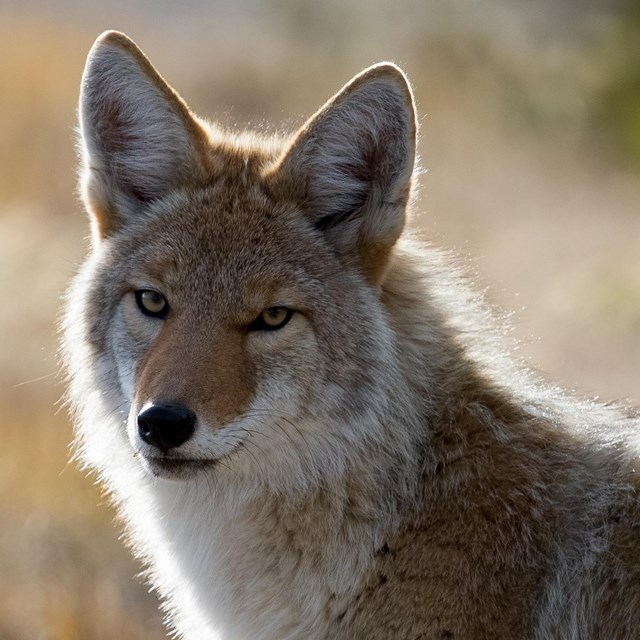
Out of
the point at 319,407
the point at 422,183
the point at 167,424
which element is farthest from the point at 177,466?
the point at 422,183

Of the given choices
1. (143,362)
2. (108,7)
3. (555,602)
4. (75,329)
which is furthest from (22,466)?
(108,7)

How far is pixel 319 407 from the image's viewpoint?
4.36m

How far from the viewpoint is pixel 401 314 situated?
461cm

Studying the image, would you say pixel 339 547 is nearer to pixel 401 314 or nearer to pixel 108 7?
pixel 401 314

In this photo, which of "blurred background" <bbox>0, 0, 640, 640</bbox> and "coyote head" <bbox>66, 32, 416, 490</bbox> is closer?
"coyote head" <bbox>66, 32, 416, 490</bbox>

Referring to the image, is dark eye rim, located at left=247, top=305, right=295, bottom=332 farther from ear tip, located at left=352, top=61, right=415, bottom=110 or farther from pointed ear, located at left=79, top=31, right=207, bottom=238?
ear tip, located at left=352, top=61, right=415, bottom=110

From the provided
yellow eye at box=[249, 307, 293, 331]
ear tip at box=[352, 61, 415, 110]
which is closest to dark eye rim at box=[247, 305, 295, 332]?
yellow eye at box=[249, 307, 293, 331]

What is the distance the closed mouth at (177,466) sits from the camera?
412 cm

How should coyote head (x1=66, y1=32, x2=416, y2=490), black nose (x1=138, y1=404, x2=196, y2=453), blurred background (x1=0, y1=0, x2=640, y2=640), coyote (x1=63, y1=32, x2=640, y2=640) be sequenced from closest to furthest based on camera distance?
1. black nose (x1=138, y1=404, x2=196, y2=453)
2. coyote (x1=63, y1=32, x2=640, y2=640)
3. coyote head (x1=66, y1=32, x2=416, y2=490)
4. blurred background (x1=0, y1=0, x2=640, y2=640)

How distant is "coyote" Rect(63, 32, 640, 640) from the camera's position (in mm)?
4047

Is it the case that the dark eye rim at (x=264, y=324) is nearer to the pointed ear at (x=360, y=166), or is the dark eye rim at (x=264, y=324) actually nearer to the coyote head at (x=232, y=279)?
the coyote head at (x=232, y=279)

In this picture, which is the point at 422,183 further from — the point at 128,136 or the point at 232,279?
the point at 232,279

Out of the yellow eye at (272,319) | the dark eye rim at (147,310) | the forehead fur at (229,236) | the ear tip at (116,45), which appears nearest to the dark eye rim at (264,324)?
the yellow eye at (272,319)

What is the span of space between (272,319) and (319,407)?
409 millimetres
